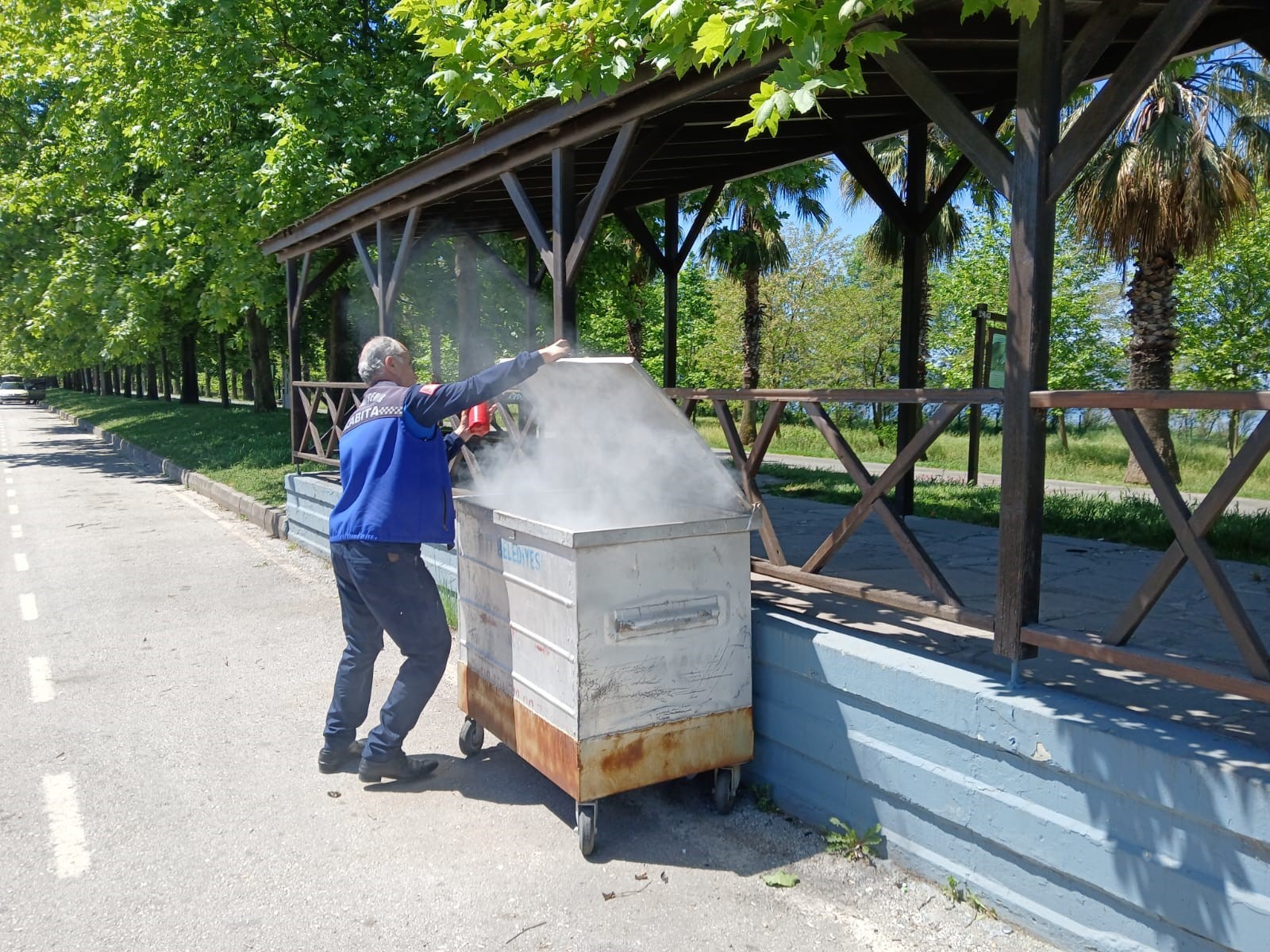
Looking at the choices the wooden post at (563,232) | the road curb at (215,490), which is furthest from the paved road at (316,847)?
the road curb at (215,490)

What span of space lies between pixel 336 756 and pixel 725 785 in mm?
1866

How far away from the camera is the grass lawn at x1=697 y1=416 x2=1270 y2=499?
1930 centimetres

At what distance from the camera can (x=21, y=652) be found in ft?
20.8

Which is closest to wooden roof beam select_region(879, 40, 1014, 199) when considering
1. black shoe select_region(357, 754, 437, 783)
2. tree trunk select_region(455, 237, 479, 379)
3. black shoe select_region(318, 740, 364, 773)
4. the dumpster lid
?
the dumpster lid

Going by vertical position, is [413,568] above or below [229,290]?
below

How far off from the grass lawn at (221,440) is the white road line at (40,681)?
5495 millimetres

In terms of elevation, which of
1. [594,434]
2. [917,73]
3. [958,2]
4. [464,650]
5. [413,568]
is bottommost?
[464,650]

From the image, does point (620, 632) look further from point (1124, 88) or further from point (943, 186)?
point (943, 186)

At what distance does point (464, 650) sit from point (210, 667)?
7.63ft

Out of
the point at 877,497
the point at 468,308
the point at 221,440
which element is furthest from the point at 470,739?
the point at 221,440

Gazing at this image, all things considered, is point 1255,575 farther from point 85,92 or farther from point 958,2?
point 85,92

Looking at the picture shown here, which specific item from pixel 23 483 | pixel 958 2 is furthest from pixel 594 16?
pixel 23 483

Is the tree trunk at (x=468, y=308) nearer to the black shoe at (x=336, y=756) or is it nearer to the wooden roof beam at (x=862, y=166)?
the wooden roof beam at (x=862, y=166)

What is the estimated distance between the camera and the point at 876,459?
78.1ft
